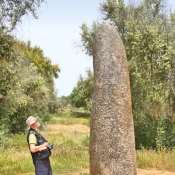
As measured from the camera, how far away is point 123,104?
21.7 ft

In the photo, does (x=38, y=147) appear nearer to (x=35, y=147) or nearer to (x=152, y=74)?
(x=35, y=147)

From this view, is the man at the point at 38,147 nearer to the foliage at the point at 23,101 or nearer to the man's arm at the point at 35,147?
the man's arm at the point at 35,147

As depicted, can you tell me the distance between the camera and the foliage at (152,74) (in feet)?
53.7

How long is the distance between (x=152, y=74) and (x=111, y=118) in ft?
34.9

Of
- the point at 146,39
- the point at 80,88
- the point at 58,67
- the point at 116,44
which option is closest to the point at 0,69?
the point at 116,44

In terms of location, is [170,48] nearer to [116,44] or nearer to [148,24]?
[148,24]

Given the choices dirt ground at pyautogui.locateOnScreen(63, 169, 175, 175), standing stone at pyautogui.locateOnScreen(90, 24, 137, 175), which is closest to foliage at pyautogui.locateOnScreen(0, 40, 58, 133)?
dirt ground at pyautogui.locateOnScreen(63, 169, 175, 175)

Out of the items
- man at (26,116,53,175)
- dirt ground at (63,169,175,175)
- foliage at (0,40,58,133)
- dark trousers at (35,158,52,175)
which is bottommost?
dirt ground at (63,169,175,175)

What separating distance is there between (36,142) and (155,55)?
39.8ft

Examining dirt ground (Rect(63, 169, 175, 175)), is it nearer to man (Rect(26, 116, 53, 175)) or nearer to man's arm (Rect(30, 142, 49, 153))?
man (Rect(26, 116, 53, 175))

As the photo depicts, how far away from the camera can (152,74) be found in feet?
54.9

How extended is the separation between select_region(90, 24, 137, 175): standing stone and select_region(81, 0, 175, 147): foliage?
9.53 metres

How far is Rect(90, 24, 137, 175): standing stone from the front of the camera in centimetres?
648

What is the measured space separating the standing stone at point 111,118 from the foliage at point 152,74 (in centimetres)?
953
